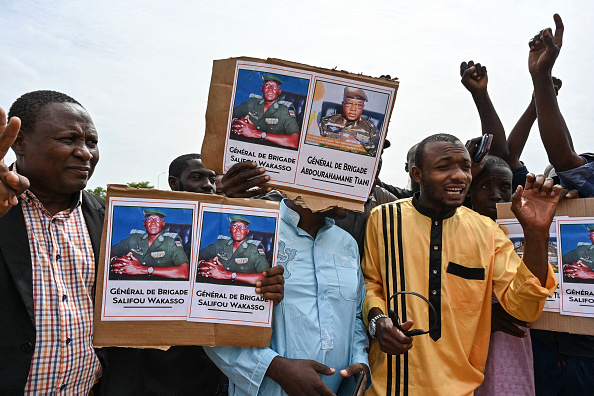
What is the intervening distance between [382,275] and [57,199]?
6.25 ft

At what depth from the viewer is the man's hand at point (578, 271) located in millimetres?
2828

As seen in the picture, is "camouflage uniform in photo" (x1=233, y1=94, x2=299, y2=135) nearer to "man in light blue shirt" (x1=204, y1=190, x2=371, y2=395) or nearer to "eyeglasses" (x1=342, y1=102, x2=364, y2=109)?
"eyeglasses" (x1=342, y1=102, x2=364, y2=109)

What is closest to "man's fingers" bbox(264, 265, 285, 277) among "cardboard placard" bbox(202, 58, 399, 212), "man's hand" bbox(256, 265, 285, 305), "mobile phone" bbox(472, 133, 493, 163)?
"man's hand" bbox(256, 265, 285, 305)

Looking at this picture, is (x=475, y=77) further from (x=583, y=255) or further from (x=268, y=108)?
(x=268, y=108)

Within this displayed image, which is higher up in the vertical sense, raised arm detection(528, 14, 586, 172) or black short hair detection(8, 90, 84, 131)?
raised arm detection(528, 14, 586, 172)

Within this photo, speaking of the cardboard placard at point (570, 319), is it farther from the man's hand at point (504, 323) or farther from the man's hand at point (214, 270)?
the man's hand at point (214, 270)

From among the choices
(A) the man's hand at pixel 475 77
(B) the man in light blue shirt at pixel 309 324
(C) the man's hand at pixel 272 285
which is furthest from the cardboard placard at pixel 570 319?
(C) the man's hand at pixel 272 285

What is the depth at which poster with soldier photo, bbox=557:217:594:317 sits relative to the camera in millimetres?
2811

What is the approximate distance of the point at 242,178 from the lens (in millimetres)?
2414

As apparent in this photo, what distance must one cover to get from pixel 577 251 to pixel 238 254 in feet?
6.77

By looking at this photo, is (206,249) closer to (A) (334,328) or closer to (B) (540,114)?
(A) (334,328)

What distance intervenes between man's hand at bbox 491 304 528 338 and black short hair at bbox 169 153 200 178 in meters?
2.93

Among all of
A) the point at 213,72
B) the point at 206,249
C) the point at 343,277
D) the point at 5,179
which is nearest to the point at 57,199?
the point at 5,179

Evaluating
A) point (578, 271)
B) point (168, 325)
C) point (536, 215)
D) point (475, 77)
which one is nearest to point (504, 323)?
point (578, 271)
